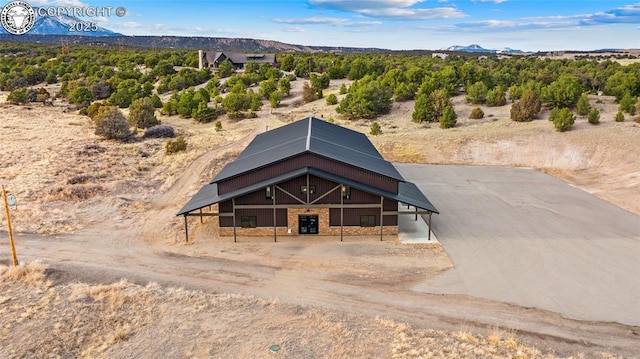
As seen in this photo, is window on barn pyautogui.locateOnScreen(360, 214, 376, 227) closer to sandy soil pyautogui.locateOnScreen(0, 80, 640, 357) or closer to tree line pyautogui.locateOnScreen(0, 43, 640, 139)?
sandy soil pyautogui.locateOnScreen(0, 80, 640, 357)

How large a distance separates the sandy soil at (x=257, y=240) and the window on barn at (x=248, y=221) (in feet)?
3.89

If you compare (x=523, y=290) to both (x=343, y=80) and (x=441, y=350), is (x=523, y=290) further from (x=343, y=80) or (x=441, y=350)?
(x=343, y=80)

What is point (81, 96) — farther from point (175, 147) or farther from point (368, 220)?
point (368, 220)

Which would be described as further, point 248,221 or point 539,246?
point 248,221

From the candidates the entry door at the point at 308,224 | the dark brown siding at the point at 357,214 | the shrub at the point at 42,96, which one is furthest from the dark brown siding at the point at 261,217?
the shrub at the point at 42,96

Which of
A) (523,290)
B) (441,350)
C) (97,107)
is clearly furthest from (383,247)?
(97,107)

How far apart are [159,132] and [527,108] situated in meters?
45.3

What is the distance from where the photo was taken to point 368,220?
1085 inches

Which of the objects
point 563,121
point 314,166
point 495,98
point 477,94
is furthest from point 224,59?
point 314,166

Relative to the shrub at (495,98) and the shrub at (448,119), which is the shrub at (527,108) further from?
the shrub at (448,119)

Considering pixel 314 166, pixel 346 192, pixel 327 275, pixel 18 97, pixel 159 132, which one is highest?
pixel 18 97

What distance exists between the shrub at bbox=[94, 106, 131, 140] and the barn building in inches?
1216

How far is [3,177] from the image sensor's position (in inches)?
1501

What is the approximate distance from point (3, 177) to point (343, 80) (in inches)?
2565
